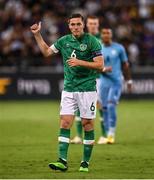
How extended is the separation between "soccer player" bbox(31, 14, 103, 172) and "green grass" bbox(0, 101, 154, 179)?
1.59 ft

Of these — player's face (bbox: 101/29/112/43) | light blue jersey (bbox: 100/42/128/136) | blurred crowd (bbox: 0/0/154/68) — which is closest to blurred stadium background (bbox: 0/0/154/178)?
blurred crowd (bbox: 0/0/154/68)

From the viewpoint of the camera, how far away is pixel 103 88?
15898mm

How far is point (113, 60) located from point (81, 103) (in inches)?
189

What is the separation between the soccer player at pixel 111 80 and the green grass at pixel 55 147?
1.73ft

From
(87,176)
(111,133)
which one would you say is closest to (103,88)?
(111,133)

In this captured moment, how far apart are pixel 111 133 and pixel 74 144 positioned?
891 mm

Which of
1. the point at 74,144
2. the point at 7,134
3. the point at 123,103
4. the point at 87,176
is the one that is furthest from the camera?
the point at 123,103

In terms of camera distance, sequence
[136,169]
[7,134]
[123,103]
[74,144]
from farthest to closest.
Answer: [123,103], [7,134], [74,144], [136,169]

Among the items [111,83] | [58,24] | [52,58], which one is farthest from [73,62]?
[58,24]

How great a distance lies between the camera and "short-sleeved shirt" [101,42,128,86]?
51.5 ft

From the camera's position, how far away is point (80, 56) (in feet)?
36.1

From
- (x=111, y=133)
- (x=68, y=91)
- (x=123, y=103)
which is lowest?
(x=123, y=103)

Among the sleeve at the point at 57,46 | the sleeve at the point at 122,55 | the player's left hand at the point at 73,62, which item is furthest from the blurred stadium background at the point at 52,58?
the player's left hand at the point at 73,62

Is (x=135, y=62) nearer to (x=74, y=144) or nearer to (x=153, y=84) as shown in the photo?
(x=153, y=84)
